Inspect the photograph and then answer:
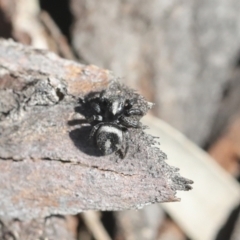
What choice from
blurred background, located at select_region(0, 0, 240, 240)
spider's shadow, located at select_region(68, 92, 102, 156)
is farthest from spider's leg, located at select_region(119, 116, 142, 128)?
blurred background, located at select_region(0, 0, 240, 240)

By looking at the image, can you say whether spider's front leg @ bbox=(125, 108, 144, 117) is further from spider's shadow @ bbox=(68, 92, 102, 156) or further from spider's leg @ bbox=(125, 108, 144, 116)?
spider's shadow @ bbox=(68, 92, 102, 156)

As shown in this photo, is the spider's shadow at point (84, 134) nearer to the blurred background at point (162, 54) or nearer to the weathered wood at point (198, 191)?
the blurred background at point (162, 54)

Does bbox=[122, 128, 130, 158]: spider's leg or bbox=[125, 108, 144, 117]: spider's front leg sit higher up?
bbox=[125, 108, 144, 117]: spider's front leg

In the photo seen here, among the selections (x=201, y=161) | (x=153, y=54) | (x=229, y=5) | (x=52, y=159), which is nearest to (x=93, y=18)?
(x=153, y=54)

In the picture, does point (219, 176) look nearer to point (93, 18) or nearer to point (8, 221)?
point (93, 18)

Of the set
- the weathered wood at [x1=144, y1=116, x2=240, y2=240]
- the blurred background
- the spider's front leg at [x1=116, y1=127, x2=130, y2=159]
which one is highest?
the blurred background

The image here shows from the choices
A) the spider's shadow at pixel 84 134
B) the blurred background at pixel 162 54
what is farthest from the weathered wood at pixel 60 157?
the blurred background at pixel 162 54

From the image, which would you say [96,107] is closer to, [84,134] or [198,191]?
[84,134]
